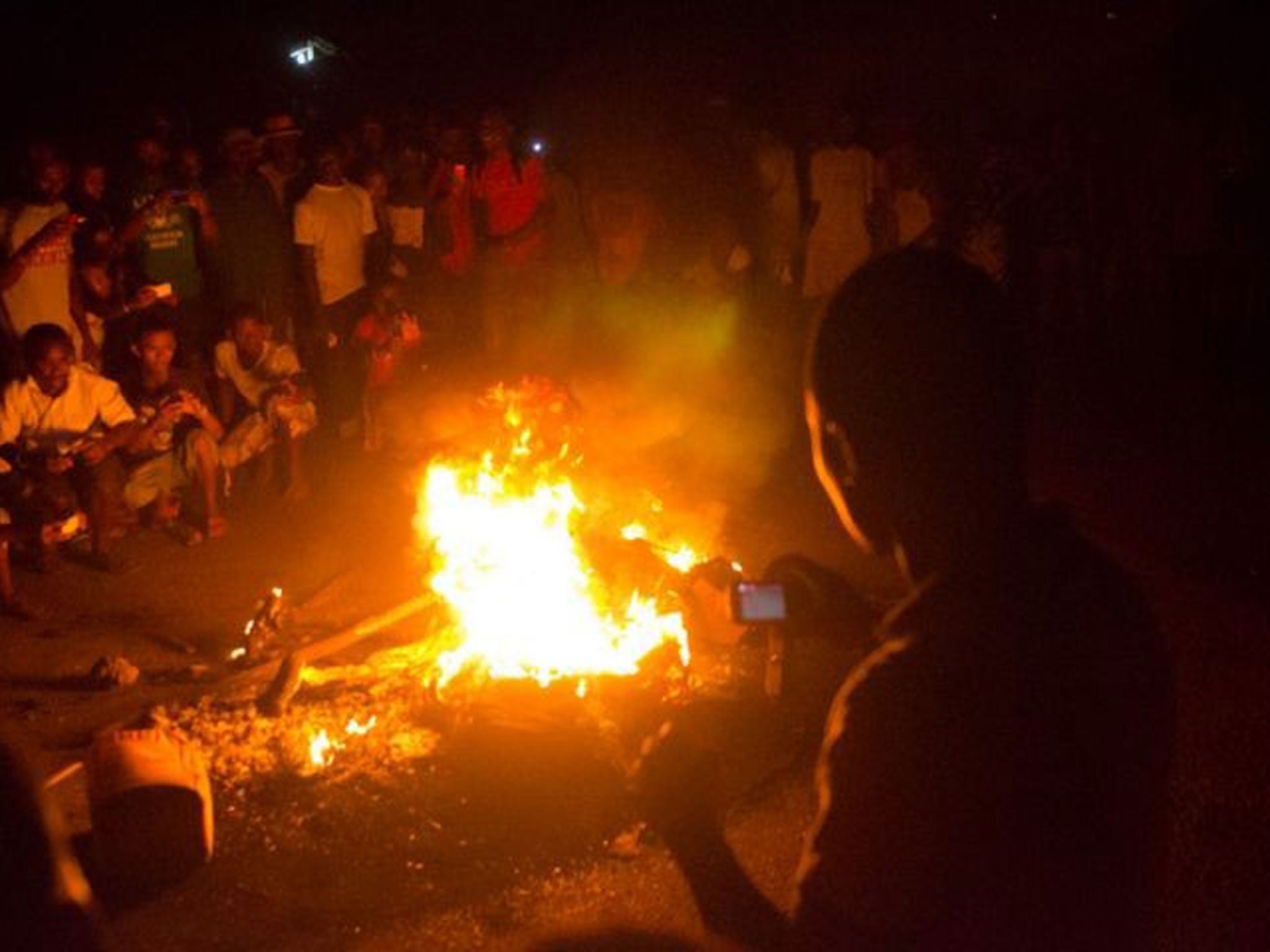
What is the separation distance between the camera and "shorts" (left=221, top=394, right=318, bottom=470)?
9.68 meters

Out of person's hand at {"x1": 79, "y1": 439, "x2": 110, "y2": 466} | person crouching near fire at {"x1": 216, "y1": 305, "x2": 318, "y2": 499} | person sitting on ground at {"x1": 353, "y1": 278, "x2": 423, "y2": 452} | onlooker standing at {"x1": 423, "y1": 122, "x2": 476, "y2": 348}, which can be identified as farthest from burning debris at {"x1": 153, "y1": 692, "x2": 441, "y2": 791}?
onlooker standing at {"x1": 423, "y1": 122, "x2": 476, "y2": 348}

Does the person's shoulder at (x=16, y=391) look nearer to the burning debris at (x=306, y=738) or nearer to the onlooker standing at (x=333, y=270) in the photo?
the onlooker standing at (x=333, y=270)

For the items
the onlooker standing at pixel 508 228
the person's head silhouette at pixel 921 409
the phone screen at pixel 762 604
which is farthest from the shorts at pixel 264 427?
the person's head silhouette at pixel 921 409

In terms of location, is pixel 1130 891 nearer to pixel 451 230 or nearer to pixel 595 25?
pixel 451 230

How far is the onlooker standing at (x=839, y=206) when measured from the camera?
11.5m

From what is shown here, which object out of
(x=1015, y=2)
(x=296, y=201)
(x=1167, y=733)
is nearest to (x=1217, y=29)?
(x=1015, y=2)

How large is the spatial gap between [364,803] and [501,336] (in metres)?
6.46

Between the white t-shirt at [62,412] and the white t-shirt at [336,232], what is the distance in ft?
7.59

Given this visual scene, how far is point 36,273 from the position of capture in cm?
928

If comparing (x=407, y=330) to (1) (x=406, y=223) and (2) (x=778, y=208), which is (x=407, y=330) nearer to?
(1) (x=406, y=223)

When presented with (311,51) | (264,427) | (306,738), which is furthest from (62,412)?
(311,51)

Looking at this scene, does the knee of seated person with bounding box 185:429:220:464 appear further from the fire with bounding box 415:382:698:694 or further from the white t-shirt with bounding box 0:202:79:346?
the fire with bounding box 415:382:698:694

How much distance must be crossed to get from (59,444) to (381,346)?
2.94 m

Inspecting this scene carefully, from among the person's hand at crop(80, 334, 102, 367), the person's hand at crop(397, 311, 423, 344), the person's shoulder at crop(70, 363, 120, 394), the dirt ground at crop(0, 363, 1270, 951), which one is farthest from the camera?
the person's hand at crop(397, 311, 423, 344)
